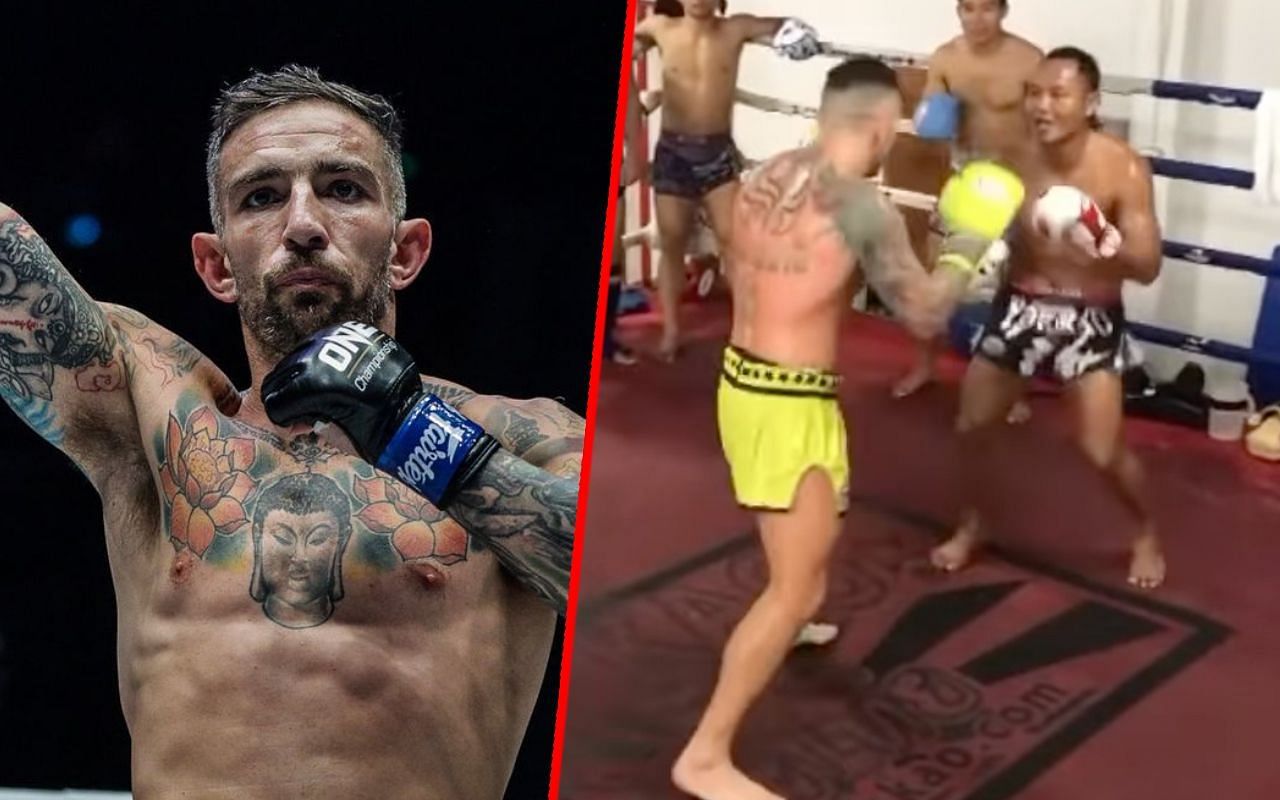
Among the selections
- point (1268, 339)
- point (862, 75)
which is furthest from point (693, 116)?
point (1268, 339)

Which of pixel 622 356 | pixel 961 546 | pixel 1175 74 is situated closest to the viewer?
pixel 1175 74

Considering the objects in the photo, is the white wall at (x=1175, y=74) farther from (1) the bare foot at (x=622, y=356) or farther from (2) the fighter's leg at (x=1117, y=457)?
(1) the bare foot at (x=622, y=356)

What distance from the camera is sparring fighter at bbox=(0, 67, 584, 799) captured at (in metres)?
1.37

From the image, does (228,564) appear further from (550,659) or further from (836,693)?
(836,693)

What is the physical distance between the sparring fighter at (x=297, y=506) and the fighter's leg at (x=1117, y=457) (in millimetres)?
549

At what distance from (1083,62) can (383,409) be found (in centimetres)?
78

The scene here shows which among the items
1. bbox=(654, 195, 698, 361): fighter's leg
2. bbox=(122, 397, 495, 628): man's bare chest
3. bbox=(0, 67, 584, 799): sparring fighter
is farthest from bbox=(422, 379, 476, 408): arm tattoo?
bbox=(654, 195, 698, 361): fighter's leg

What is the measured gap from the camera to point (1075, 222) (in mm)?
1141

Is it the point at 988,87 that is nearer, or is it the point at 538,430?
the point at 988,87

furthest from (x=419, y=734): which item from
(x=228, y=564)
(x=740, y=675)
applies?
(x=740, y=675)

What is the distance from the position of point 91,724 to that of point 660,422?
890mm

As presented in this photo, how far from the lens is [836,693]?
4.06 ft

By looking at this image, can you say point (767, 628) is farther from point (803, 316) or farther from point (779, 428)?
point (803, 316)

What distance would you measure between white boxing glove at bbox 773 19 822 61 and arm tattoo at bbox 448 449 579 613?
1.66 feet
